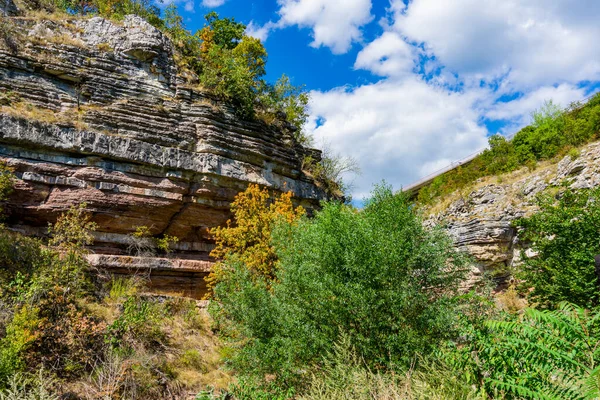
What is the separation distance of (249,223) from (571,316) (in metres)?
15.2

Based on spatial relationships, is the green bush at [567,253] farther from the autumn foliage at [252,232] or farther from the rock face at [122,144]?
the rock face at [122,144]

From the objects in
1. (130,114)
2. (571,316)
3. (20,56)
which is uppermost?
(20,56)

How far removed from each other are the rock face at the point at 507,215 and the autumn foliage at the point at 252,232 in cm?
825

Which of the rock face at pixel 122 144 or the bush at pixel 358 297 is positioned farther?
the rock face at pixel 122 144

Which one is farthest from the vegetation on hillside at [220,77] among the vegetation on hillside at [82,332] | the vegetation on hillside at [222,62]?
the vegetation on hillside at [82,332]

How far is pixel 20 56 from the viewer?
16.4 meters

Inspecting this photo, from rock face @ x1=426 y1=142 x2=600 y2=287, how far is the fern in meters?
15.0

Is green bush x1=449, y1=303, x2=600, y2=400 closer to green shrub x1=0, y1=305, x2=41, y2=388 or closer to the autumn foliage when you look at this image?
green shrub x1=0, y1=305, x2=41, y2=388

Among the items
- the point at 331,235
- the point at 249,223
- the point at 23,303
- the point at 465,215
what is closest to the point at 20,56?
the point at 23,303

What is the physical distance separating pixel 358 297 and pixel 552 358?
20.1 feet

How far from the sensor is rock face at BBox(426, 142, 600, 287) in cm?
1909

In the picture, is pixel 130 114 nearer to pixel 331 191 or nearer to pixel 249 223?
pixel 249 223

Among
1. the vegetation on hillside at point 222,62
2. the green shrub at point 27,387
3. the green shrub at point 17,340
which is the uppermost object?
the vegetation on hillside at point 222,62

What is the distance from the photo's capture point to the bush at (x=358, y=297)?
32.4 ft
